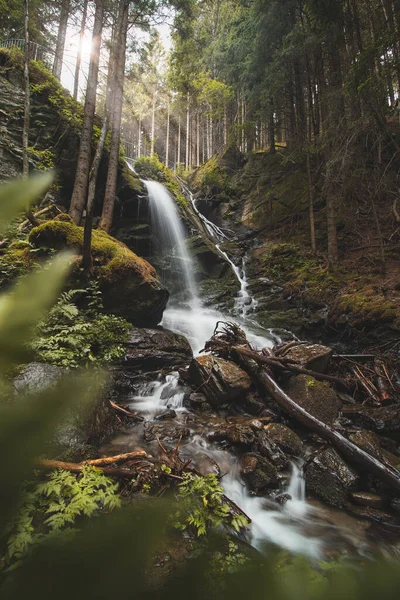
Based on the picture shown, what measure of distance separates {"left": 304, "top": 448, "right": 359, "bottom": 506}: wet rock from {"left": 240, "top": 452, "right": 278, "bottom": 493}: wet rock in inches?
20.0

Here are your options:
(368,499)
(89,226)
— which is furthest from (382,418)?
(89,226)

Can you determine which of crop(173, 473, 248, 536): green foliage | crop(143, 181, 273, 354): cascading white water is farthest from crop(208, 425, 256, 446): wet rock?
crop(143, 181, 273, 354): cascading white water

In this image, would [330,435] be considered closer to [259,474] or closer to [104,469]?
[259,474]

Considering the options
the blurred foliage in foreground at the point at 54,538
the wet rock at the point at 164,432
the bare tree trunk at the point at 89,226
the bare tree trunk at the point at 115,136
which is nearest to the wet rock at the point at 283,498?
the wet rock at the point at 164,432

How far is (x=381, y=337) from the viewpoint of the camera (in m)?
7.62

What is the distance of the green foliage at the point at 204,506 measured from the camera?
2768 mm

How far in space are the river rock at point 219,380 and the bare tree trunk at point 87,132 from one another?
6.54m

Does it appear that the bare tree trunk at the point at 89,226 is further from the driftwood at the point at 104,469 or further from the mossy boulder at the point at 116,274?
the driftwood at the point at 104,469

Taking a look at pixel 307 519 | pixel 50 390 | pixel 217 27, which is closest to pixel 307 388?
pixel 307 519

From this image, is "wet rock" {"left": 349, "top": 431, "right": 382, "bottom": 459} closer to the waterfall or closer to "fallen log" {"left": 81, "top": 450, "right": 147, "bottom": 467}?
"fallen log" {"left": 81, "top": 450, "right": 147, "bottom": 467}

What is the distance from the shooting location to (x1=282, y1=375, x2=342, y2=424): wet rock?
17.8 ft

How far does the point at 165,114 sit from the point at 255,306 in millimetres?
39175

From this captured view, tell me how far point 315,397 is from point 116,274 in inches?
216

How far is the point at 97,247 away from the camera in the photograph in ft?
24.9
